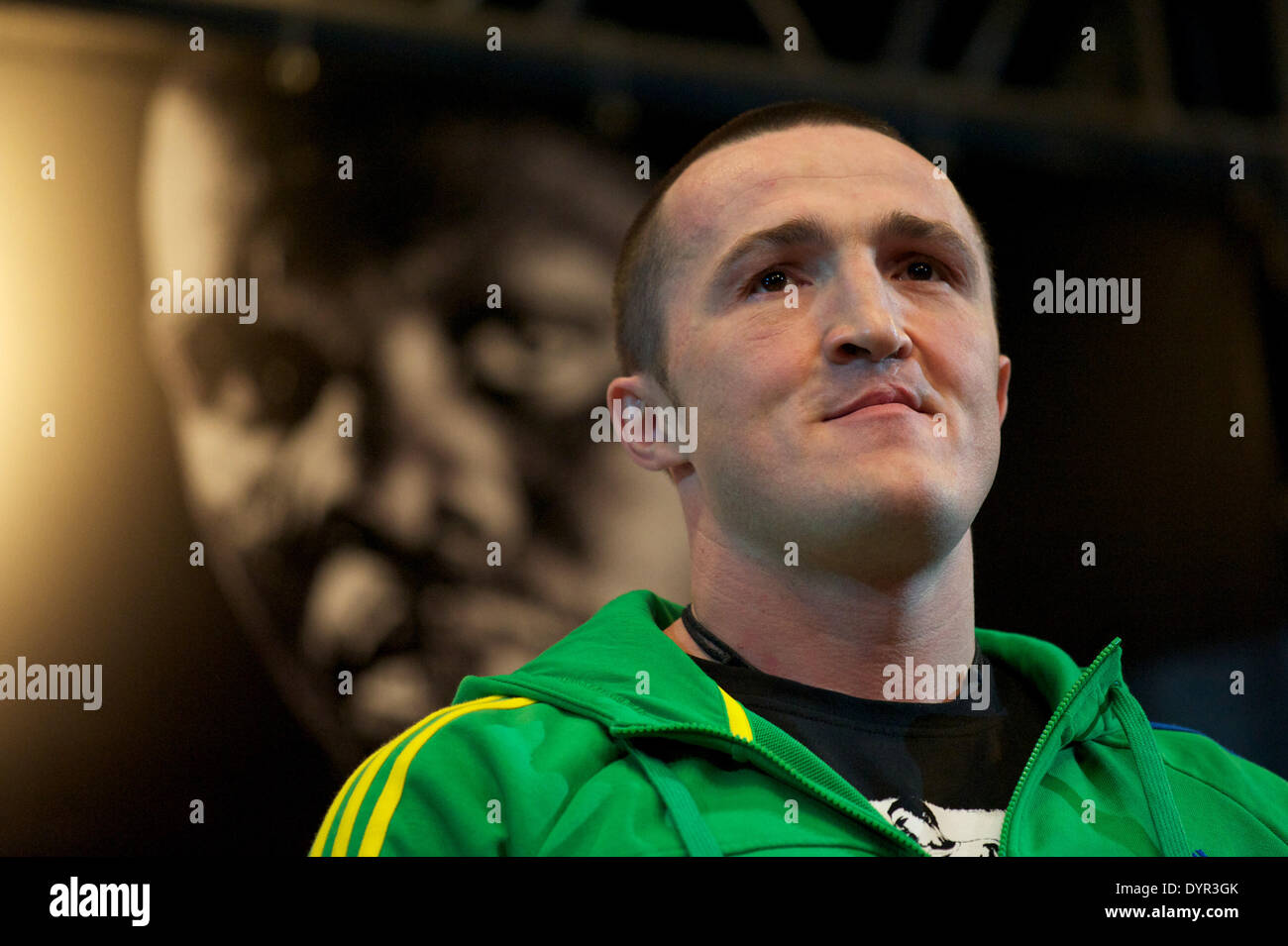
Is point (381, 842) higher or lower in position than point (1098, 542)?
lower

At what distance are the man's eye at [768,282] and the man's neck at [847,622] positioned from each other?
38cm

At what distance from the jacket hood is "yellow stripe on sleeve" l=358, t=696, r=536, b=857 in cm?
10

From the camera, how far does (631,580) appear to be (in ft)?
7.74

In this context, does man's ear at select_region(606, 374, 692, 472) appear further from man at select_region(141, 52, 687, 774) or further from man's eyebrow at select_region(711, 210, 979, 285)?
man at select_region(141, 52, 687, 774)

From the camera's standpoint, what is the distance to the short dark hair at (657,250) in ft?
6.06

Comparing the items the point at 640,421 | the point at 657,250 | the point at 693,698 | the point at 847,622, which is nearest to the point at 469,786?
the point at 693,698

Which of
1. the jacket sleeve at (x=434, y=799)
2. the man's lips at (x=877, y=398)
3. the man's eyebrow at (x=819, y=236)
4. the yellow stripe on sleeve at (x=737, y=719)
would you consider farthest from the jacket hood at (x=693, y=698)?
the man's eyebrow at (x=819, y=236)

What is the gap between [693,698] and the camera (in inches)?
59.6

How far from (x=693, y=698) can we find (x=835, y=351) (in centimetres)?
49

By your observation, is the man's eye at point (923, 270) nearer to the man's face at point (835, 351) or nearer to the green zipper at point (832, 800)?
the man's face at point (835, 351)

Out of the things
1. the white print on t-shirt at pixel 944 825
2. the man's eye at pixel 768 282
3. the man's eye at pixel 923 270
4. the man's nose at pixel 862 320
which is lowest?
the white print on t-shirt at pixel 944 825
